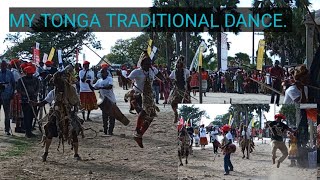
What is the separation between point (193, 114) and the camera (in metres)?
5.58

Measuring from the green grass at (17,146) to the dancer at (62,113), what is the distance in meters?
1.05

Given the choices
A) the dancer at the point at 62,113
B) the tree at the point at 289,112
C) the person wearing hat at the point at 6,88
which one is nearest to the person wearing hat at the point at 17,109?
the person wearing hat at the point at 6,88

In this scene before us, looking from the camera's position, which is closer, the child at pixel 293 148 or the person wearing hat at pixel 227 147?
the person wearing hat at pixel 227 147

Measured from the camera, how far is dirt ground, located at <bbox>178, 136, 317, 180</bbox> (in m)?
5.39

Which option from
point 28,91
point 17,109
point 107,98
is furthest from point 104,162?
point 17,109

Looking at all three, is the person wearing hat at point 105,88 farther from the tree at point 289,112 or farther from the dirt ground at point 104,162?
the tree at point 289,112

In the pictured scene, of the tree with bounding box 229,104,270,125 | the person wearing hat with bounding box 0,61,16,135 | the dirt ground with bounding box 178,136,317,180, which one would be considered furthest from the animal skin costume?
the tree with bounding box 229,104,270,125

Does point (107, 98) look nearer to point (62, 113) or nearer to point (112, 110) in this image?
point (112, 110)

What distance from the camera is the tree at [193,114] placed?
5547 millimetres

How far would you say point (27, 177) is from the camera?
8.21 meters

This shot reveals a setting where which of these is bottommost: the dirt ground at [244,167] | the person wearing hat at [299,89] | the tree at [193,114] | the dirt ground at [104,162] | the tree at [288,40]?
the dirt ground at [104,162]

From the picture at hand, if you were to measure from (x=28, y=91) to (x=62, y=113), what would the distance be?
11.7 ft

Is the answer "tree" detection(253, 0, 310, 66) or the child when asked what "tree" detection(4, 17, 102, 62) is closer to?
"tree" detection(253, 0, 310, 66)

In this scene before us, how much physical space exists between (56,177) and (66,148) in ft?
9.86
